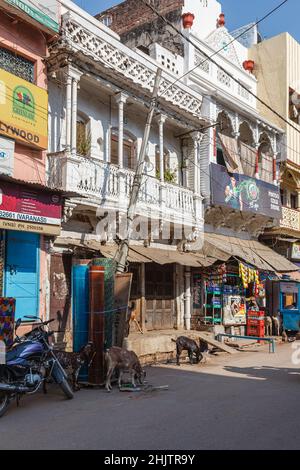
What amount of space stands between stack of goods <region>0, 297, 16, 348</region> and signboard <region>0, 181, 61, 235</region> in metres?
1.42

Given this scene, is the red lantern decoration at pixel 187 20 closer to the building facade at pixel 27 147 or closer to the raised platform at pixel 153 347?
the building facade at pixel 27 147

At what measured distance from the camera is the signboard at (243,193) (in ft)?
56.4

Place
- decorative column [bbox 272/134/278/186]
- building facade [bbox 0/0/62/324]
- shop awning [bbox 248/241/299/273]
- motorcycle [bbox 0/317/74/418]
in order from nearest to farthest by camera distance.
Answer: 1. motorcycle [bbox 0/317/74/418]
2. building facade [bbox 0/0/62/324]
3. shop awning [bbox 248/241/299/273]
4. decorative column [bbox 272/134/278/186]

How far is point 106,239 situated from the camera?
1309 centimetres

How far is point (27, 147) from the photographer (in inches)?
436

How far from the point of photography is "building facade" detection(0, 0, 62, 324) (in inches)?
403

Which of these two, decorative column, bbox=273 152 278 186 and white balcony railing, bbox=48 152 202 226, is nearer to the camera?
white balcony railing, bbox=48 152 202 226

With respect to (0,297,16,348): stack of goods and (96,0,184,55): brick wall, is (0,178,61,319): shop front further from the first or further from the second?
(96,0,184,55): brick wall

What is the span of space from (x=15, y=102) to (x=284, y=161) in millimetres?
14389

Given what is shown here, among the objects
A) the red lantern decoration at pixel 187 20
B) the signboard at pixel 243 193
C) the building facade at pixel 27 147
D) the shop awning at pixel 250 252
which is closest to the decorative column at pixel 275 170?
the signboard at pixel 243 193

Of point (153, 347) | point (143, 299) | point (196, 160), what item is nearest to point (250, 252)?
point (196, 160)

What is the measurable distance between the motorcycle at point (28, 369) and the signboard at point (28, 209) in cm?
269

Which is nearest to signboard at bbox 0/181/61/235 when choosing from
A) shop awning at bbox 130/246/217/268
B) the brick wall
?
shop awning at bbox 130/246/217/268
